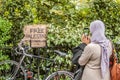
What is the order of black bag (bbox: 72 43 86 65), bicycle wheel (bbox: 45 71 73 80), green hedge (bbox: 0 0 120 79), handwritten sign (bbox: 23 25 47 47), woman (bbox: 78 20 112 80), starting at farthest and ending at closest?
1. green hedge (bbox: 0 0 120 79)
2. handwritten sign (bbox: 23 25 47 47)
3. bicycle wheel (bbox: 45 71 73 80)
4. black bag (bbox: 72 43 86 65)
5. woman (bbox: 78 20 112 80)

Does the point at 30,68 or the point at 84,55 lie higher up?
the point at 84,55

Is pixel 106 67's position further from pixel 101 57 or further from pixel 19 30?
pixel 19 30

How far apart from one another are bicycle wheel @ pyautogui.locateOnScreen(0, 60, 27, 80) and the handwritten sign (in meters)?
0.60

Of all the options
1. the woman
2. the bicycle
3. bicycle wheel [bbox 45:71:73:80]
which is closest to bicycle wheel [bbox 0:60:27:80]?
the bicycle

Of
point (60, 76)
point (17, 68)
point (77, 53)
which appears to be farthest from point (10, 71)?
point (77, 53)

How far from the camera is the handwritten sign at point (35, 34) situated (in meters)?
8.38

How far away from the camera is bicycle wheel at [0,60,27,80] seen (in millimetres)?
8234

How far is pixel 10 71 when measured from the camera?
876cm

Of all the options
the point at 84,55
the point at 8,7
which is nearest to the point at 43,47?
the point at 8,7

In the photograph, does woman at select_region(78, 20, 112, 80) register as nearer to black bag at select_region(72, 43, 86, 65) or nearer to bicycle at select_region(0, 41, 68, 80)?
black bag at select_region(72, 43, 86, 65)

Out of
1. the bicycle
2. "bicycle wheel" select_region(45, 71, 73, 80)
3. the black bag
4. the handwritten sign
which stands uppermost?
the handwritten sign

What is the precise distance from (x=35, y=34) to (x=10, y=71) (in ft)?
3.53

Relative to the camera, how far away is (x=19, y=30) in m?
9.14

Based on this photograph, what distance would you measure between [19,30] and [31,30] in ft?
2.72
